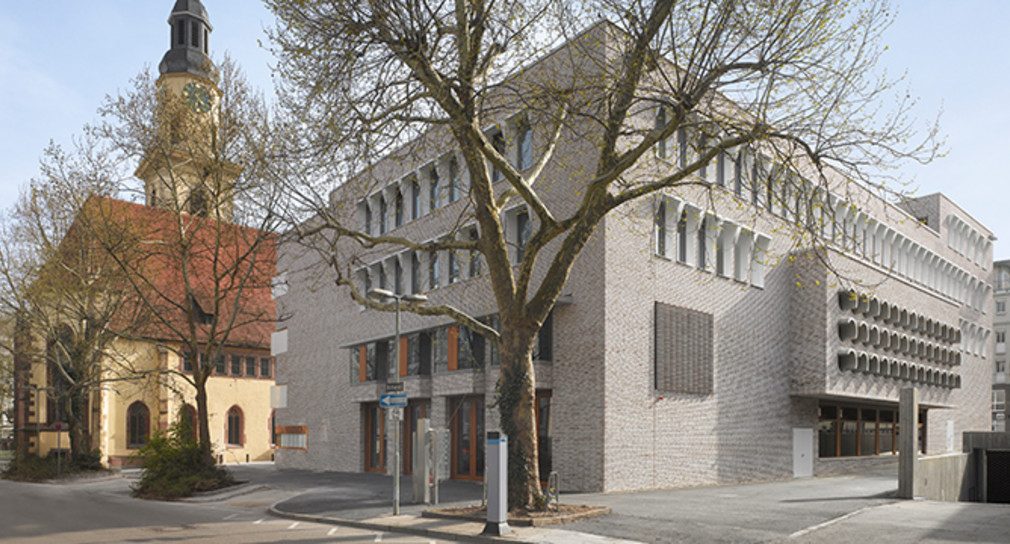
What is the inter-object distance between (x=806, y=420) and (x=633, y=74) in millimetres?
20592

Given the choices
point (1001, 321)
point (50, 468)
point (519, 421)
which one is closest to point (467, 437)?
point (519, 421)

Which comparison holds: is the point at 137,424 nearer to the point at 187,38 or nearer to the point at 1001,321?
the point at 187,38

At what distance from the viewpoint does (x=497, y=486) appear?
14.3 meters

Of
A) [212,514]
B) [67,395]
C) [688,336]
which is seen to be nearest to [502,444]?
[212,514]

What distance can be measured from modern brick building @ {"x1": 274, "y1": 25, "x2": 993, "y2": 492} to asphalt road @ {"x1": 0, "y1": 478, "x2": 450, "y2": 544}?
636 centimetres

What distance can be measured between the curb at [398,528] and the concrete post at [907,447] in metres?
11.2

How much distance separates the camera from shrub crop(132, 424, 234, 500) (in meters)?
24.5

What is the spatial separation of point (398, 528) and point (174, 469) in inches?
490

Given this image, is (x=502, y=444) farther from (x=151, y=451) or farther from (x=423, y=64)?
(x=151, y=451)

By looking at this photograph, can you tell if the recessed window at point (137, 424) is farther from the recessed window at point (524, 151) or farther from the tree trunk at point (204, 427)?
the recessed window at point (524, 151)

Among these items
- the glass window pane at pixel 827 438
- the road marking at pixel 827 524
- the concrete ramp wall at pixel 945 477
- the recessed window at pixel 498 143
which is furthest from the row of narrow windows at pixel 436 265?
the glass window pane at pixel 827 438

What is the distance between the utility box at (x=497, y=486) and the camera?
1424 cm

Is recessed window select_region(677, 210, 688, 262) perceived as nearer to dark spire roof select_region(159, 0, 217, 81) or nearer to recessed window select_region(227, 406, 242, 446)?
recessed window select_region(227, 406, 242, 446)

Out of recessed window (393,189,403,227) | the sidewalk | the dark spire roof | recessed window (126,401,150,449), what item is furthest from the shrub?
the dark spire roof
